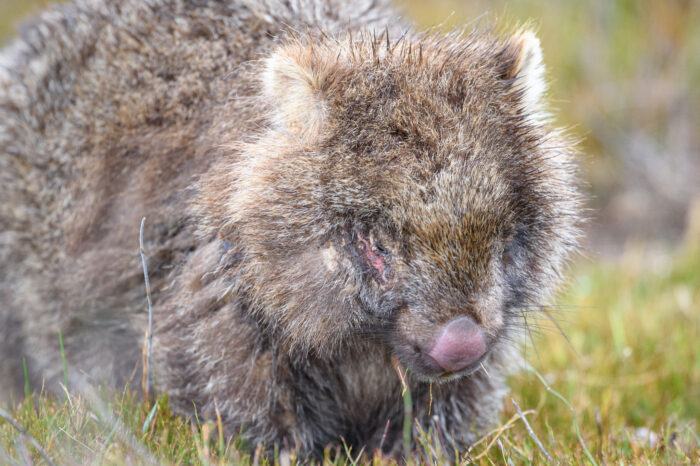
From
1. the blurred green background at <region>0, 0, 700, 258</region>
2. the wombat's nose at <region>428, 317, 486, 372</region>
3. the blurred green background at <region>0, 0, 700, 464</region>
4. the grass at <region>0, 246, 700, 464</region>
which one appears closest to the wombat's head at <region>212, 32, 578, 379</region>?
the wombat's nose at <region>428, 317, 486, 372</region>

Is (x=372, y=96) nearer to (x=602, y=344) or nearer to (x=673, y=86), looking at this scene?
(x=602, y=344)

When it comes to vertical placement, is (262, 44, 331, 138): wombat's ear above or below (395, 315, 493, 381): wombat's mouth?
above

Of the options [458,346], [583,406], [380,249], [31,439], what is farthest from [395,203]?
[583,406]

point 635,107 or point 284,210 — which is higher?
point 284,210

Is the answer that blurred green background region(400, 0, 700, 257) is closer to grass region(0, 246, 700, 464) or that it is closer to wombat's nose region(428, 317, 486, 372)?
grass region(0, 246, 700, 464)

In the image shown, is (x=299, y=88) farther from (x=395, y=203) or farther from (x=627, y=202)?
(x=627, y=202)

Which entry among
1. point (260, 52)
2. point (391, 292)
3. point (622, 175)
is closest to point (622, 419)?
point (391, 292)
